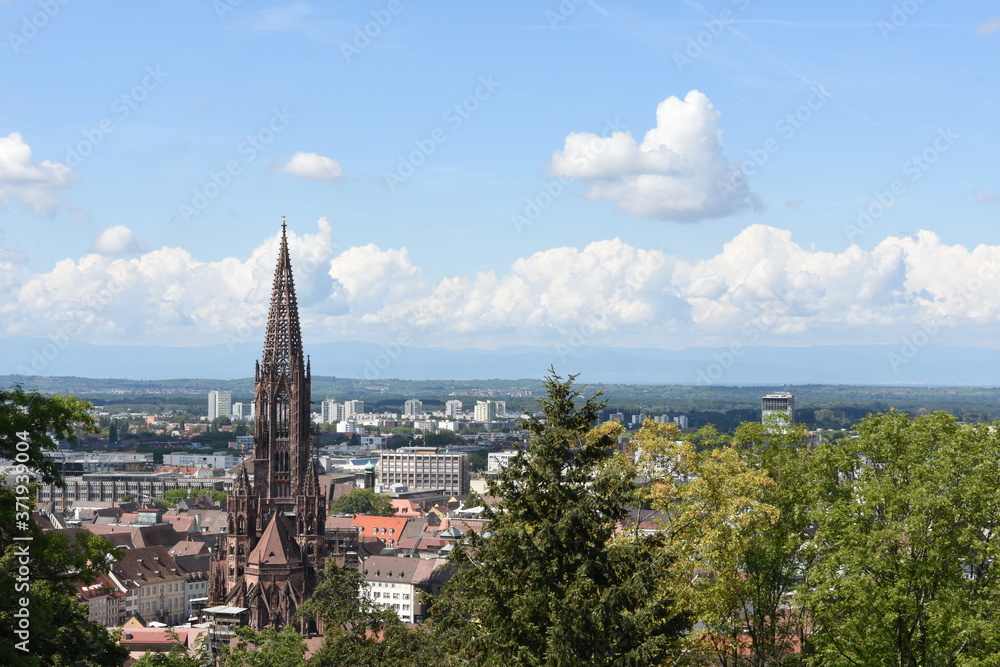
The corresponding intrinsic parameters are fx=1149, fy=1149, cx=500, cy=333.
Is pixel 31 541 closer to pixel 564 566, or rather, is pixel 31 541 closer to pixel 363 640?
pixel 564 566

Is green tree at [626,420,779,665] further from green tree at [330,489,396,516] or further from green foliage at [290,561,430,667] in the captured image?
green tree at [330,489,396,516]

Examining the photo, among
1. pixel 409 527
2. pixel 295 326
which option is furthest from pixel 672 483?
pixel 409 527

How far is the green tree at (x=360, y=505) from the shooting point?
19275 centimetres

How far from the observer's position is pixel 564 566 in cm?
2747

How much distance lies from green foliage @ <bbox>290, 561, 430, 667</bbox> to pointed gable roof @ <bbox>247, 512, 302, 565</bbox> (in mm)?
30425

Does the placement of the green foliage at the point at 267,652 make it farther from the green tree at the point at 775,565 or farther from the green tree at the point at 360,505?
the green tree at the point at 360,505

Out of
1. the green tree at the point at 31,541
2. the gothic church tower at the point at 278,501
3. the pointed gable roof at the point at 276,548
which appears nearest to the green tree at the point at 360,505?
the gothic church tower at the point at 278,501

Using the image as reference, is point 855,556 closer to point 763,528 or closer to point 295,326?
point 763,528

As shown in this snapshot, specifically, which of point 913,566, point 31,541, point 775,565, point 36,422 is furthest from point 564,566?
point 36,422

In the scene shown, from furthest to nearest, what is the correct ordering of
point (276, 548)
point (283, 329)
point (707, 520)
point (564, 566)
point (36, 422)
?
point (283, 329), point (276, 548), point (707, 520), point (564, 566), point (36, 422)

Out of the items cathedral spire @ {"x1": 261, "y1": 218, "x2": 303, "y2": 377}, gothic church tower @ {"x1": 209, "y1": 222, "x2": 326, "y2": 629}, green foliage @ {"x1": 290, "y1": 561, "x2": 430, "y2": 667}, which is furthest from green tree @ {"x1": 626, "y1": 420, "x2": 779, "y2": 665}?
cathedral spire @ {"x1": 261, "y1": 218, "x2": 303, "y2": 377}

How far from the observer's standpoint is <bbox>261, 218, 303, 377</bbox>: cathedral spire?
375 ft

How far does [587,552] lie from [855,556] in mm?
7764

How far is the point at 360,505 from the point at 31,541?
554ft
